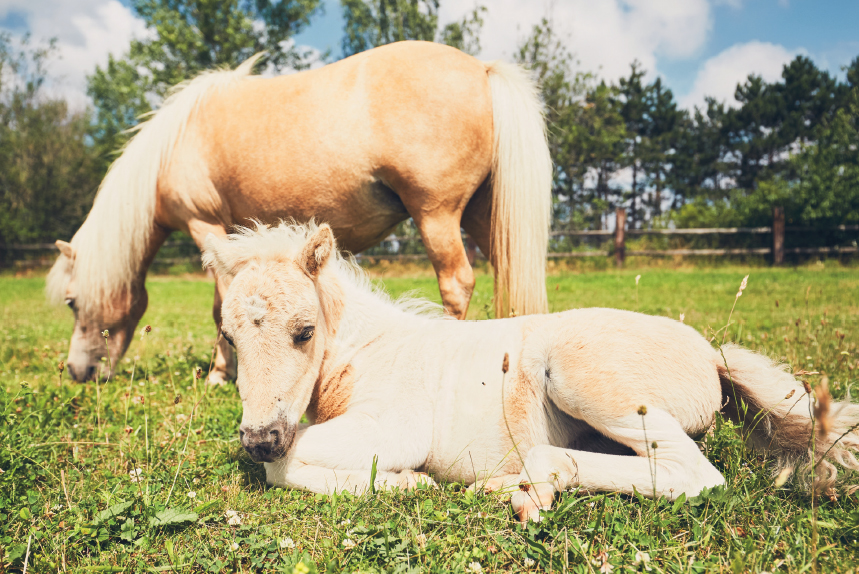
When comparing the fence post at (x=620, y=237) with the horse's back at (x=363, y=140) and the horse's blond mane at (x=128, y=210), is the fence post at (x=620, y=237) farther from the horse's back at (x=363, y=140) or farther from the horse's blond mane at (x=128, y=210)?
the horse's blond mane at (x=128, y=210)

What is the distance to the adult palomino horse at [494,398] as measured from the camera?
7.20ft

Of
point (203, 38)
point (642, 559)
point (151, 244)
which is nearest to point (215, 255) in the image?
point (642, 559)

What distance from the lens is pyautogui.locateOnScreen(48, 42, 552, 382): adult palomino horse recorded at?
403 cm

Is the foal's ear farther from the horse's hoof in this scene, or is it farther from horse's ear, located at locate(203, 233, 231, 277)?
the horse's hoof

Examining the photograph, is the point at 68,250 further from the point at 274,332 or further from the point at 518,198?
the point at 518,198

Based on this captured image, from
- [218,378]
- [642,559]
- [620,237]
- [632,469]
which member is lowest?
[218,378]

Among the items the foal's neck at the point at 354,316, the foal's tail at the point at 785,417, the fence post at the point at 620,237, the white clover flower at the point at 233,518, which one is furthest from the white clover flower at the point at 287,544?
the fence post at the point at 620,237

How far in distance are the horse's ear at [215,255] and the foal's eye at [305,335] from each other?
2.11 ft

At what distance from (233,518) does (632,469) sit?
5.46ft

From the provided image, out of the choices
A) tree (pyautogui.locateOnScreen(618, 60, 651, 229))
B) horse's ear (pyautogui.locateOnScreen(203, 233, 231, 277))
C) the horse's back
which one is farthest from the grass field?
tree (pyautogui.locateOnScreen(618, 60, 651, 229))

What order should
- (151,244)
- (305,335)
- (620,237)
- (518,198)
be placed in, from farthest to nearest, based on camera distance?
(620,237) → (151,244) → (518,198) → (305,335)

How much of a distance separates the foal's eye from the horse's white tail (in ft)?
6.76

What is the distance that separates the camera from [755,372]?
242cm

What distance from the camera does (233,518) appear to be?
2.09 metres
